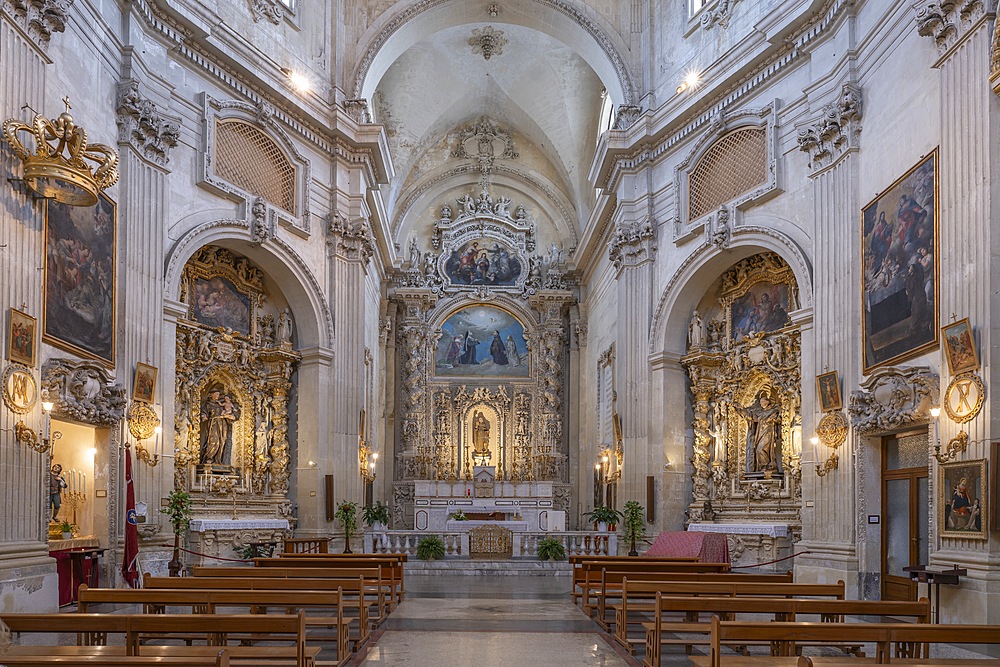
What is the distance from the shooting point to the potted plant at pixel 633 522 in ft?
72.9

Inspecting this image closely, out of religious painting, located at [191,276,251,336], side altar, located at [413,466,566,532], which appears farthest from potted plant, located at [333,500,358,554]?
religious painting, located at [191,276,251,336]

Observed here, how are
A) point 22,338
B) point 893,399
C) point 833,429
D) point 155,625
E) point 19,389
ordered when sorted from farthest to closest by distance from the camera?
point 833,429 → point 893,399 → point 22,338 → point 19,389 → point 155,625

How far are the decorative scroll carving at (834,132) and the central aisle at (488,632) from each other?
890cm

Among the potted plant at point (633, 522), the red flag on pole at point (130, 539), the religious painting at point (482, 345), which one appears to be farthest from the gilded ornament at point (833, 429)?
the religious painting at point (482, 345)

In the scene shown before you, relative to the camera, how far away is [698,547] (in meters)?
18.0

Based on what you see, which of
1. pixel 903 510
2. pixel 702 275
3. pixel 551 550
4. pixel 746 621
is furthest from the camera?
pixel 702 275

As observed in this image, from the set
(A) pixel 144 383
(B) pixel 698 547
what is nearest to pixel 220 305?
(A) pixel 144 383

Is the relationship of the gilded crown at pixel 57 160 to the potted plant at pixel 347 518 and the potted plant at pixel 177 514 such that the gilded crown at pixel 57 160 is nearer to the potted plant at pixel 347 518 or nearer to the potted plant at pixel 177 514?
the potted plant at pixel 177 514

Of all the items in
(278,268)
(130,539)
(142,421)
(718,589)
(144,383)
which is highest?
(278,268)

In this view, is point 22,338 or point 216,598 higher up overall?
point 22,338

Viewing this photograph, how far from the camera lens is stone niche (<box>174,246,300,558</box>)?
20812 mm

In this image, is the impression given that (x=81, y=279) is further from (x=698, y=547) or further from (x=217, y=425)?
(x=698, y=547)

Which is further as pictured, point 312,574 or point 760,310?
point 760,310

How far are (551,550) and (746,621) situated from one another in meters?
14.4
